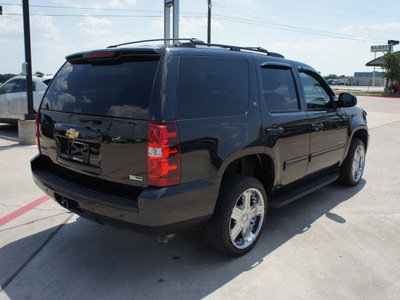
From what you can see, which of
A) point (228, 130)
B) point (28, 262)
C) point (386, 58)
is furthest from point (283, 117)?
point (386, 58)

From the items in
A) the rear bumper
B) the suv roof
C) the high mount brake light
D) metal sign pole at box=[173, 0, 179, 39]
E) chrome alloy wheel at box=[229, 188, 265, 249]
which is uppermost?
metal sign pole at box=[173, 0, 179, 39]

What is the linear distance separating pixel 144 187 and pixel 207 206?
0.54 metres

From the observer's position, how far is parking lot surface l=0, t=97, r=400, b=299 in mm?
2719

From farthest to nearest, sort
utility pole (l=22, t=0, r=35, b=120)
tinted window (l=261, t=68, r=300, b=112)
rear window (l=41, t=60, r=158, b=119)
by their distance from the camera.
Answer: utility pole (l=22, t=0, r=35, b=120)
tinted window (l=261, t=68, r=300, b=112)
rear window (l=41, t=60, r=158, b=119)

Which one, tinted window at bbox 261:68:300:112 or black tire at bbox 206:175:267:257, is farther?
tinted window at bbox 261:68:300:112

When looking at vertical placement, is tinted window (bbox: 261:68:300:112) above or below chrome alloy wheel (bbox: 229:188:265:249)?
above

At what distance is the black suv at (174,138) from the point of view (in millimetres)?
2504

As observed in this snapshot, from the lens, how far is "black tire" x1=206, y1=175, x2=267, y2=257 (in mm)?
2930

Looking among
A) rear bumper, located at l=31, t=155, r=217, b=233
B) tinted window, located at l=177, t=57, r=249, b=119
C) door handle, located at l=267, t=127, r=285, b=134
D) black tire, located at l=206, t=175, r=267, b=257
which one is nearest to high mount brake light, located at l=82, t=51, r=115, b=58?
tinted window, located at l=177, t=57, r=249, b=119

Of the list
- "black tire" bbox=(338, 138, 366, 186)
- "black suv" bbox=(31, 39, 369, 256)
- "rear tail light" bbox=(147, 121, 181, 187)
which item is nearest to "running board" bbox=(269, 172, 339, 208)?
"black suv" bbox=(31, 39, 369, 256)

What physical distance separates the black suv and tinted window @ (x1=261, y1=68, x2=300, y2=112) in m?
0.01

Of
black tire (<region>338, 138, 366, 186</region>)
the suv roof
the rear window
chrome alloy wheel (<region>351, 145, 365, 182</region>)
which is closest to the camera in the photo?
the rear window

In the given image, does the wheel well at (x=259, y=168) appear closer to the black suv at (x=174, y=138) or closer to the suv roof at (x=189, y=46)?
the black suv at (x=174, y=138)

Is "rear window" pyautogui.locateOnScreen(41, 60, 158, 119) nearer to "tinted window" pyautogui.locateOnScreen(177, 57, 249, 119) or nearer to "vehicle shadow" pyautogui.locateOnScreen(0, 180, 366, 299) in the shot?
"tinted window" pyautogui.locateOnScreen(177, 57, 249, 119)
